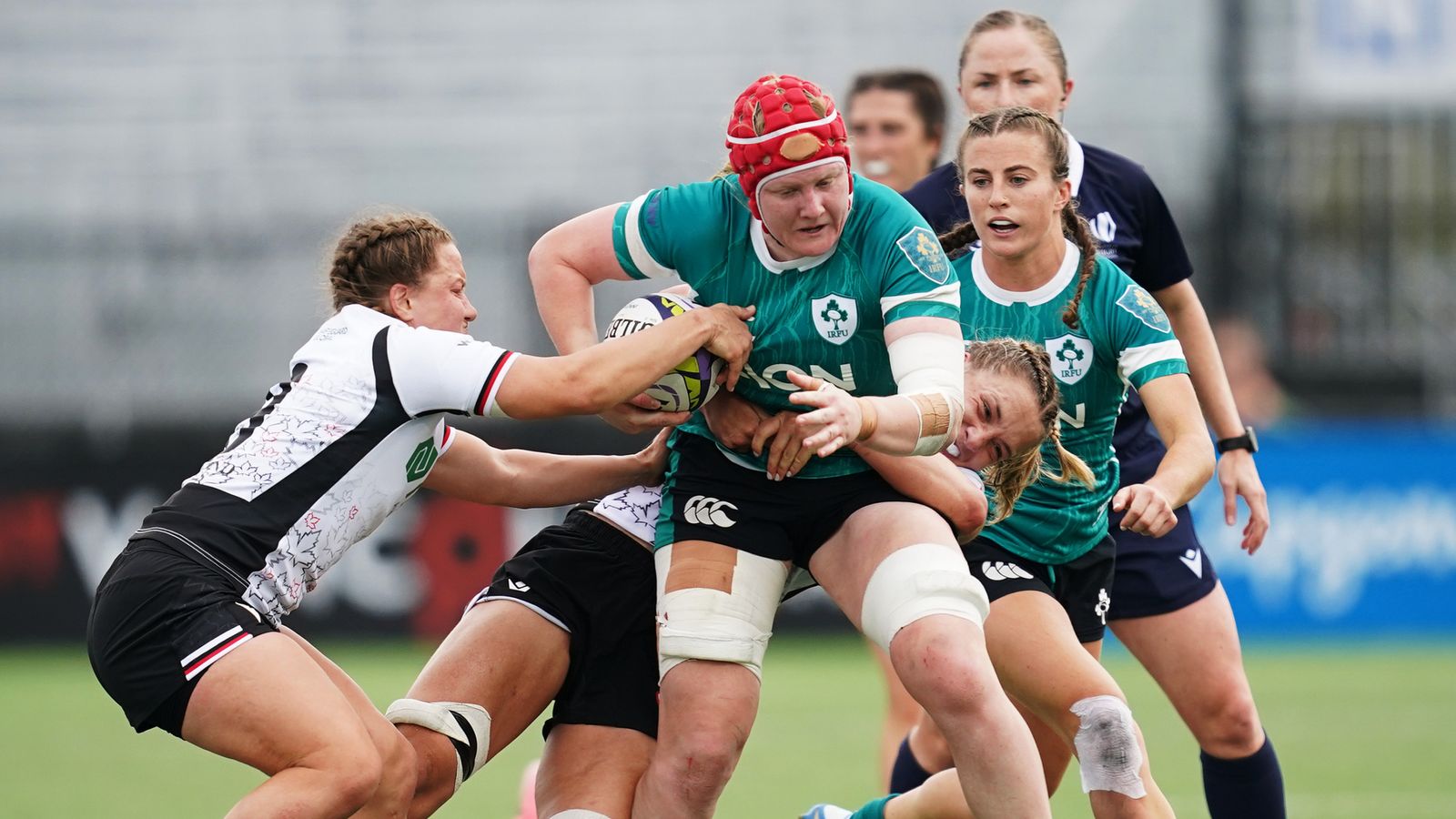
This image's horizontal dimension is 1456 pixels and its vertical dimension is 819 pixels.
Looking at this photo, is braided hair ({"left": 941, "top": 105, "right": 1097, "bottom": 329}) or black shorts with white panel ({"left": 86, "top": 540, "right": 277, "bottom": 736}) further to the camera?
braided hair ({"left": 941, "top": 105, "right": 1097, "bottom": 329})

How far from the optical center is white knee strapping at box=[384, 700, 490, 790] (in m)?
4.38

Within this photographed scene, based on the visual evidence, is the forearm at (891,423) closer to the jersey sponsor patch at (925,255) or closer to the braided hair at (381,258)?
the jersey sponsor patch at (925,255)

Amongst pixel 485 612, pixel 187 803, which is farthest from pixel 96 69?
pixel 485 612

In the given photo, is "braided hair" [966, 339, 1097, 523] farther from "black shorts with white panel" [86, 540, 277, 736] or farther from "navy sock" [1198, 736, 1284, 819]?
"black shorts with white panel" [86, 540, 277, 736]

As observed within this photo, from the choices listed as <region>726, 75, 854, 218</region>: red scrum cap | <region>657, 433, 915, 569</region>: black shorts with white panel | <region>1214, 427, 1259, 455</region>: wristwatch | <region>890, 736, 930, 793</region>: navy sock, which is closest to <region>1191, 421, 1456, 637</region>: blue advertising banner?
<region>890, 736, 930, 793</region>: navy sock

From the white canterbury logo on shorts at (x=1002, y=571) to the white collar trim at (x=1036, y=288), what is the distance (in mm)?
668

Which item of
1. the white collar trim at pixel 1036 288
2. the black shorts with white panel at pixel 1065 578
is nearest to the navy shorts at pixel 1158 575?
the black shorts with white panel at pixel 1065 578

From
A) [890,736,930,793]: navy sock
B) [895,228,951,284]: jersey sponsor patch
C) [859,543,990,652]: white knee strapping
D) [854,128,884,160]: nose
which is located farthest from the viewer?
[854,128,884,160]: nose

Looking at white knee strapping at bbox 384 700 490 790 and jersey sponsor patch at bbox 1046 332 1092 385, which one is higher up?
jersey sponsor patch at bbox 1046 332 1092 385

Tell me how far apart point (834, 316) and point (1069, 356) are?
710mm

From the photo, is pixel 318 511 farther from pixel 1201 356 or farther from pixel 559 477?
pixel 1201 356

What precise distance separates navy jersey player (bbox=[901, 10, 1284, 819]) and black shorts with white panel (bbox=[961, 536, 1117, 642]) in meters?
0.19

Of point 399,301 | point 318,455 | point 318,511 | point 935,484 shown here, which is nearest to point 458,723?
point 318,511

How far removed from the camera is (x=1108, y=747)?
434 centimetres
